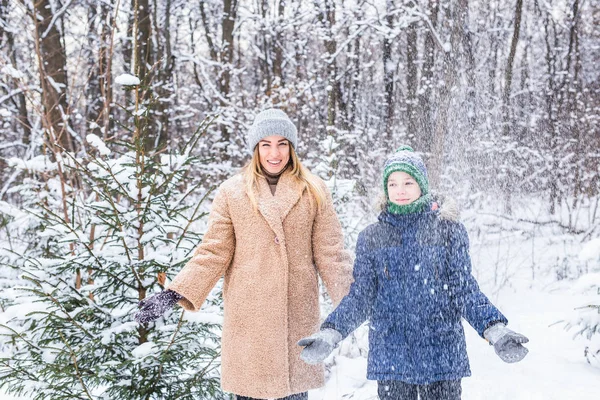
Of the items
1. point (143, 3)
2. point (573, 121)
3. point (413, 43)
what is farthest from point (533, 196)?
point (143, 3)

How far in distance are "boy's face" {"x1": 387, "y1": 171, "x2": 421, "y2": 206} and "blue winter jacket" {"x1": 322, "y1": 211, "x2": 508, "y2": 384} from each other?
0.08m

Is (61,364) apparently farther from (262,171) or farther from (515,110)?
(515,110)

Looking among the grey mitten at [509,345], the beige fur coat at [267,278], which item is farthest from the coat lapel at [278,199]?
the grey mitten at [509,345]

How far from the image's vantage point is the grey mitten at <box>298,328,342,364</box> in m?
2.09

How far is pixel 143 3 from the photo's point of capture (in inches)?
345

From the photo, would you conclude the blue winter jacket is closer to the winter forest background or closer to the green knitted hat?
the green knitted hat

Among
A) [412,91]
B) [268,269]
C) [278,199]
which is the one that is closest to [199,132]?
[278,199]

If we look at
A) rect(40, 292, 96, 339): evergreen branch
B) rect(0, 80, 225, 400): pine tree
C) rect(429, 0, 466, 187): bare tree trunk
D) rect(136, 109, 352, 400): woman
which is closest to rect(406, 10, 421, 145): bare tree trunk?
rect(429, 0, 466, 187): bare tree trunk

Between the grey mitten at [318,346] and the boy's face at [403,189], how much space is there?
2.17 ft

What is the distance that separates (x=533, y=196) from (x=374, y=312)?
40.8 ft

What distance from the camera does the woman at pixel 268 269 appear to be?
2.44m

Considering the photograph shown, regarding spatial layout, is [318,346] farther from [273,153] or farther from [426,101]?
[426,101]

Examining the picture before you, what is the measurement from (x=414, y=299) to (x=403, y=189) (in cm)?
49

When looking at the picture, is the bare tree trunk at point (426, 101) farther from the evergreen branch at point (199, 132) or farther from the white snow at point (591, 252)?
the evergreen branch at point (199, 132)
